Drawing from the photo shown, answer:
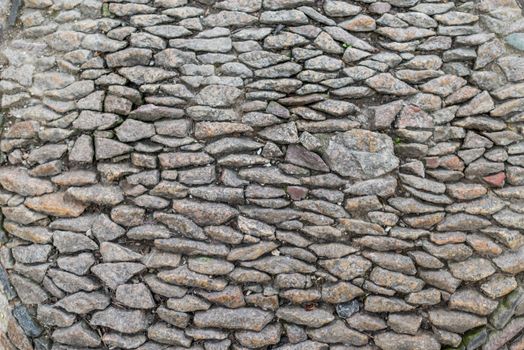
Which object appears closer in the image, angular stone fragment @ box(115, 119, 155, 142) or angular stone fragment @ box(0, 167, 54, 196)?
angular stone fragment @ box(115, 119, 155, 142)

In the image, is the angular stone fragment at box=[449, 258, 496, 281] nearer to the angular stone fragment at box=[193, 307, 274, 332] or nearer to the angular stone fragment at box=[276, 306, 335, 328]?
the angular stone fragment at box=[276, 306, 335, 328]

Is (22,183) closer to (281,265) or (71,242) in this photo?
(71,242)

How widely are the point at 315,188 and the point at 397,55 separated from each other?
1.07 meters

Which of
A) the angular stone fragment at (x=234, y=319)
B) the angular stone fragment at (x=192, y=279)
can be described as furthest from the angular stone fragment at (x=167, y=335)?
the angular stone fragment at (x=192, y=279)

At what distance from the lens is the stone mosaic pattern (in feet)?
12.5

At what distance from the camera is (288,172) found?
3.83 m

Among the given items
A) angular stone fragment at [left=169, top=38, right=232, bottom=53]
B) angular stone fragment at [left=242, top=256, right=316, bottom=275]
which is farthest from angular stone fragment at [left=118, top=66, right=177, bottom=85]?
angular stone fragment at [left=242, top=256, right=316, bottom=275]

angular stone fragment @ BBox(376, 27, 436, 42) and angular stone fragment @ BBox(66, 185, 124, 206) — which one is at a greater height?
angular stone fragment @ BBox(376, 27, 436, 42)

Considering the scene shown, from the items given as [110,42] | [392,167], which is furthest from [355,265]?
[110,42]

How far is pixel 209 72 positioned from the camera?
12.6 feet

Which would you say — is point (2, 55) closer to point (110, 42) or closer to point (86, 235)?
point (110, 42)

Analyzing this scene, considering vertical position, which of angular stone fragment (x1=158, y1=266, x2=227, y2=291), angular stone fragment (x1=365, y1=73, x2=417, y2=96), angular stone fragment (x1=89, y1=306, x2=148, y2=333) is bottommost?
angular stone fragment (x1=89, y1=306, x2=148, y2=333)

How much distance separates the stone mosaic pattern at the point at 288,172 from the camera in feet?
12.5

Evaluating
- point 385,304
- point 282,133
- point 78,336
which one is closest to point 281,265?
point 385,304
